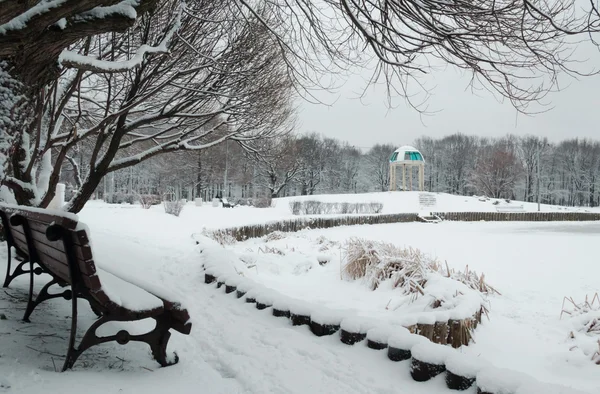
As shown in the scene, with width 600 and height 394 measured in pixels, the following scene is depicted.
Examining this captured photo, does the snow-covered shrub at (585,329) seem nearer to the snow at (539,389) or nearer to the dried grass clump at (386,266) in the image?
the dried grass clump at (386,266)

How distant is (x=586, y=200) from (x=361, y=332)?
236 feet

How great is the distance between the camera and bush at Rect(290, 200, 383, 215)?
2384 centimetres

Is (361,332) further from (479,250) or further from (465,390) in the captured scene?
(479,250)

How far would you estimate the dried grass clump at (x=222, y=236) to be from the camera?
10167 mm

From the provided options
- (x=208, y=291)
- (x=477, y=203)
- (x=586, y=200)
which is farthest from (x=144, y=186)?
(x=586, y=200)

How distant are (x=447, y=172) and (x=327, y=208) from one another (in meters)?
44.7

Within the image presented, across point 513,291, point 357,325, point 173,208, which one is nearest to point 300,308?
point 357,325

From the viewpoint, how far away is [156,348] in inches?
96.3

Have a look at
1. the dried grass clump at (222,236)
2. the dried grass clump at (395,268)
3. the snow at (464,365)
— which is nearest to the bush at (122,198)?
the dried grass clump at (222,236)

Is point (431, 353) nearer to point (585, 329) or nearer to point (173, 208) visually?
point (585, 329)

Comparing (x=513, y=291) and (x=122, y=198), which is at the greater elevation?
(x=122, y=198)

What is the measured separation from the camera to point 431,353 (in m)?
2.51

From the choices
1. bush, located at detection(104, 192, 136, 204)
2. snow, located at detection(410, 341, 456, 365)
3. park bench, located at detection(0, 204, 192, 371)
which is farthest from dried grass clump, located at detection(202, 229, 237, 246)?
bush, located at detection(104, 192, 136, 204)

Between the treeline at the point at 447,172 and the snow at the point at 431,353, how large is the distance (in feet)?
138
